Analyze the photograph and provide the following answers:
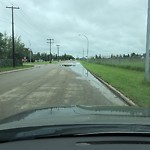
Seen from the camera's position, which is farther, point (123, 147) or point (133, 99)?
point (133, 99)

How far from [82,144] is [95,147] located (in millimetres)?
98

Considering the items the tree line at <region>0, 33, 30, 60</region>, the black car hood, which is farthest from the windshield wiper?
the tree line at <region>0, 33, 30, 60</region>

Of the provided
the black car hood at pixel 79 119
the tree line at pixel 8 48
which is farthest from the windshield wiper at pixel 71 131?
the tree line at pixel 8 48

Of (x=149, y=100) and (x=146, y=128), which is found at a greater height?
(x=146, y=128)

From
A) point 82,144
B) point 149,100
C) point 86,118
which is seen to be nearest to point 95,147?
point 82,144

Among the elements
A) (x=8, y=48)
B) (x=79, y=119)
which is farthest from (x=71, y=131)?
(x=8, y=48)

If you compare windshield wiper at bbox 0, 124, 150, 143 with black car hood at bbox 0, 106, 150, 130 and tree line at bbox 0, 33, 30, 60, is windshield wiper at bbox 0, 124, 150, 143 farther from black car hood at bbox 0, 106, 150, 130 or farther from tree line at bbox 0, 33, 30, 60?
tree line at bbox 0, 33, 30, 60

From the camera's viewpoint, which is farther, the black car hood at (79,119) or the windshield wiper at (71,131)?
the black car hood at (79,119)

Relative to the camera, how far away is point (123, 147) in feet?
9.22

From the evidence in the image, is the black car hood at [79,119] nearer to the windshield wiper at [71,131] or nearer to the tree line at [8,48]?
the windshield wiper at [71,131]

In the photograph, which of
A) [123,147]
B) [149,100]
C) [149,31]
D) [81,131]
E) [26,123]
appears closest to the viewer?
[123,147]

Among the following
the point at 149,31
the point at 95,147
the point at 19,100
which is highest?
the point at 149,31

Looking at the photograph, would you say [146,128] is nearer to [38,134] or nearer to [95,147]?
[95,147]

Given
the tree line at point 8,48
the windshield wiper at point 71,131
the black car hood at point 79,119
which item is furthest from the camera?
the tree line at point 8,48
